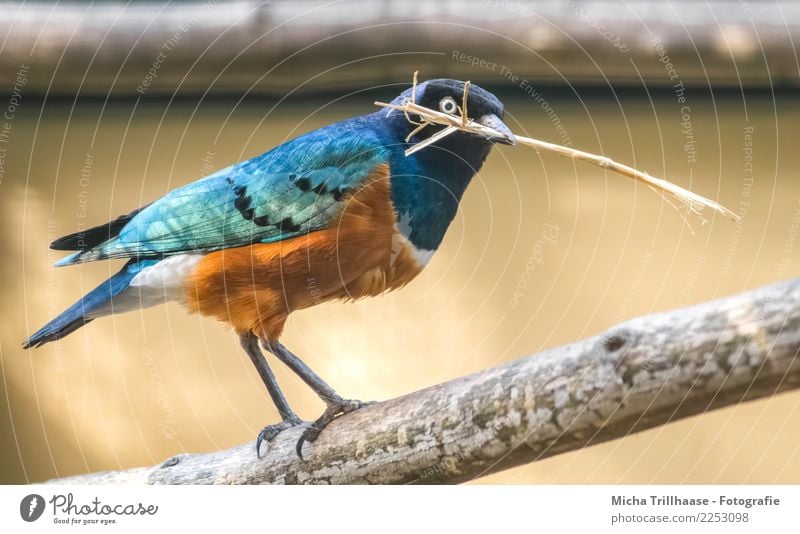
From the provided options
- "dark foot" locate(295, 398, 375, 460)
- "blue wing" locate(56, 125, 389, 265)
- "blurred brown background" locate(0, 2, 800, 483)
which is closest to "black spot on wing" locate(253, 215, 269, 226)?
"blue wing" locate(56, 125, 389, 265)

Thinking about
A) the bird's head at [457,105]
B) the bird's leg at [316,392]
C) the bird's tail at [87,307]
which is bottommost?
the bird's leg at [316,392]

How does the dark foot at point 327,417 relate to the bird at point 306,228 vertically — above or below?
below

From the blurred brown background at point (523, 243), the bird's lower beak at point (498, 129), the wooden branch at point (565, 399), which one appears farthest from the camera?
the blurred brown background at point (523, 243)

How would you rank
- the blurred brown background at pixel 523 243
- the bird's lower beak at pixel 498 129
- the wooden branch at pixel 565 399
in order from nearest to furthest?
the wooden branch at pixel 565 399 < the bird's lower beak at pixel 498 129 < the blurred brown background at pixel 523 243

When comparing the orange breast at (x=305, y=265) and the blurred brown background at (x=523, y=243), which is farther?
the blurred brown background at (x=523, y=243)

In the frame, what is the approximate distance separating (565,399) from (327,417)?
1.19 ft

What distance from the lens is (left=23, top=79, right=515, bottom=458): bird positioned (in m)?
1.17

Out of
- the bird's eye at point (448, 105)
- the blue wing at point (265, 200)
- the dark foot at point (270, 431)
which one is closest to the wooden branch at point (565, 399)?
the dark foot at point (270, 431)

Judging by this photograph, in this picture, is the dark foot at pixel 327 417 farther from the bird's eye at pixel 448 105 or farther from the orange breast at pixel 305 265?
the bird's eye at pixel 448 105

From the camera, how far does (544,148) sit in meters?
1.25

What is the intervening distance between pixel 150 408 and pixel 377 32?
26.5 inches

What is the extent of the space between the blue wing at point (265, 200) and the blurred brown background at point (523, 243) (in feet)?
0.19

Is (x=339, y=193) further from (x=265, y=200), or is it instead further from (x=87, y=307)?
(x=87, y=307)

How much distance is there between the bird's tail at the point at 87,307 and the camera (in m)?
1.23
